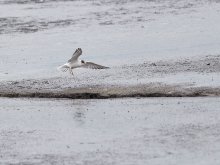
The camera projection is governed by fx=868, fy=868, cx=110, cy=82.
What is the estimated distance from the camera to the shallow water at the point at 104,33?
92.6 feet

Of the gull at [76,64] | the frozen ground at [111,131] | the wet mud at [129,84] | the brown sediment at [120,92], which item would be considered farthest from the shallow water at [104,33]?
the frozen ground at [111,131]

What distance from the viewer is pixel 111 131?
1820 centimetres

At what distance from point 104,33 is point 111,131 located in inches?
640

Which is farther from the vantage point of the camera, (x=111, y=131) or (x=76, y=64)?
(x=76, y=64)

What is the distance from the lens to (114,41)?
31969mm

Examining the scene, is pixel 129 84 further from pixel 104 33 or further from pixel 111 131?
pixel 104 33

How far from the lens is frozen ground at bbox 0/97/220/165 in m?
16.1

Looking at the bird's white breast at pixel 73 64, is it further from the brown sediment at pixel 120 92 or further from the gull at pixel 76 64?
the brown sediment at pixel 120 92

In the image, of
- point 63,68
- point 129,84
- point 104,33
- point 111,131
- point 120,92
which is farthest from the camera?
point 104,33

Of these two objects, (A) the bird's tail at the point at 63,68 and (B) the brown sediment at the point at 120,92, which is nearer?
(B) the brown sediment at the point at 120,92

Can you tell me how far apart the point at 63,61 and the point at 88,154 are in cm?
1195

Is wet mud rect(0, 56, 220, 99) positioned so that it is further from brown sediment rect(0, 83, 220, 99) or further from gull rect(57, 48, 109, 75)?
gull rect(57, 48, 109, 75)

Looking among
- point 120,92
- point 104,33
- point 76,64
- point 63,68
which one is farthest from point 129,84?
point 104,33

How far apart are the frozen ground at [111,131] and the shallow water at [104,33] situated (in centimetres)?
484
